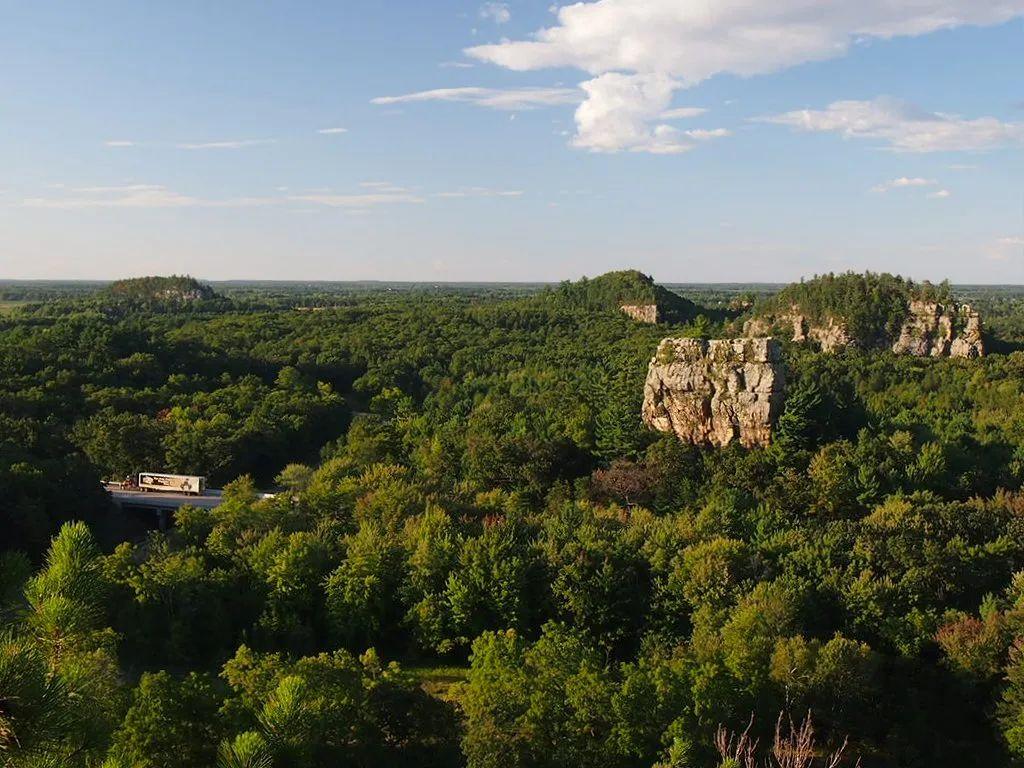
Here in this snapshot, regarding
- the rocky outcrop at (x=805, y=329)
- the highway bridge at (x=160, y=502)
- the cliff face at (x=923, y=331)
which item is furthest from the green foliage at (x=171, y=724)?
the rocky outcrop at (x=805, y=329)

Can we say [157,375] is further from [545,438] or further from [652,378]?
[652,378]

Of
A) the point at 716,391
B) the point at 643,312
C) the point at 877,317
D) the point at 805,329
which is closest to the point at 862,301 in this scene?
the point at 877,317

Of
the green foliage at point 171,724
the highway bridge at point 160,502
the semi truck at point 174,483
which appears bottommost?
the highway bridge at point 160,502

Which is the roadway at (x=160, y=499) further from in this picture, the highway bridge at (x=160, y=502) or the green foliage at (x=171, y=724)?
the green foliage at (x=171, y=724)

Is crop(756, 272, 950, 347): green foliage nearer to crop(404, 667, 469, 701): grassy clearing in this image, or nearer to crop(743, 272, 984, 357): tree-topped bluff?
crop(743, 272, 984, 357): tree-topped bluff

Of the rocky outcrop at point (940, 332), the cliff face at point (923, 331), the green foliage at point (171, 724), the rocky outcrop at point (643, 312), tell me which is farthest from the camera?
the rocky outcrop at point (643, 312)

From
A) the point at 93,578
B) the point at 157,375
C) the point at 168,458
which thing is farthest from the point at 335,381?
the point at 93,578
